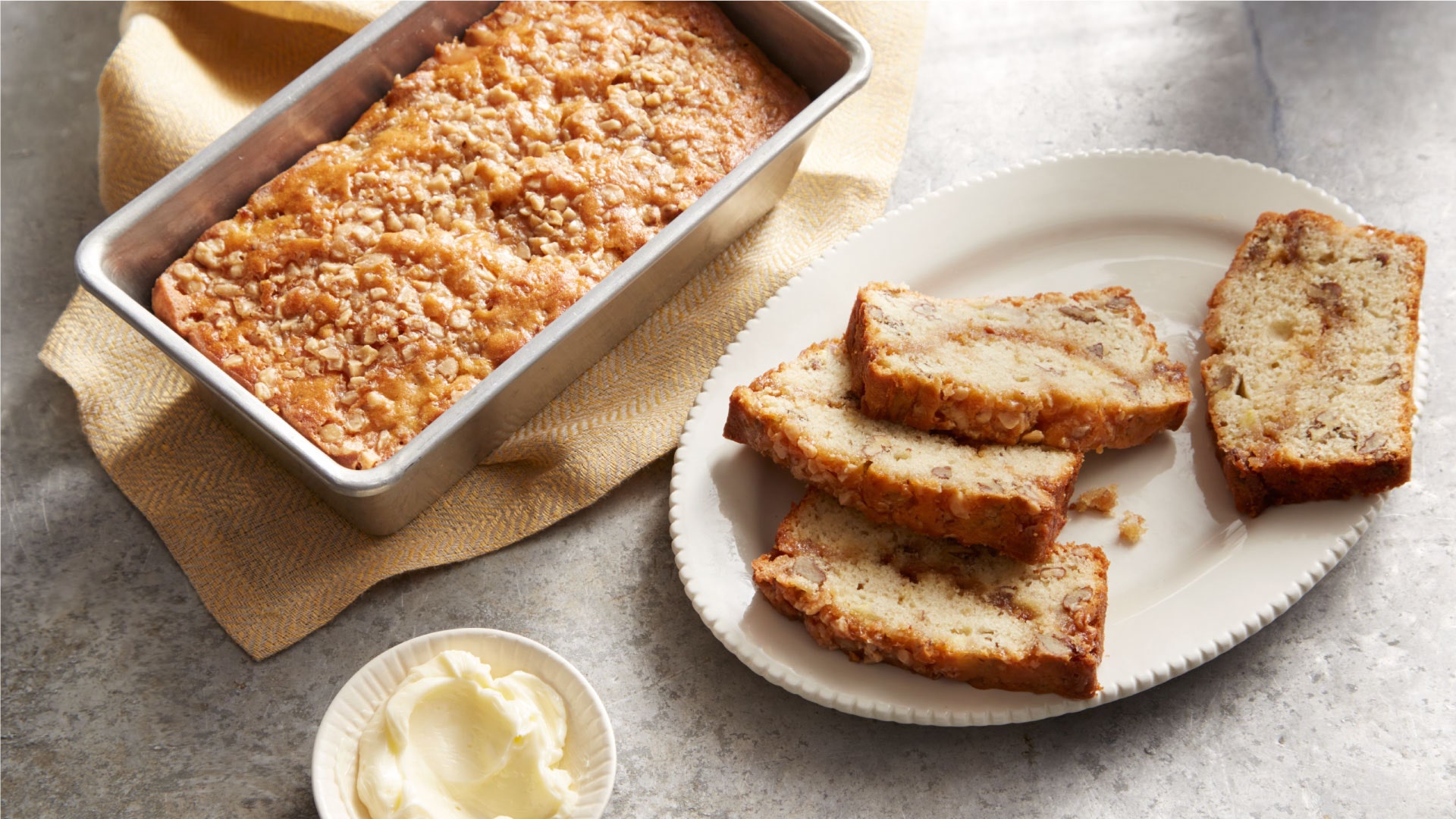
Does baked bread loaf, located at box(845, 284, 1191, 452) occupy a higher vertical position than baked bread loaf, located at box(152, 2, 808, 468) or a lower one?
lower

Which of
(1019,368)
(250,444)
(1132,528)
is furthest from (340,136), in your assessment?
(1132,528)

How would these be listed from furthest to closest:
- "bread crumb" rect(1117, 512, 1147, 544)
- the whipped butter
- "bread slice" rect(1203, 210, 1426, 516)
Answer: "bread crumb" rect(1117, 512, 1147, 544) → "bread slice" rect(1203, 210, 1426, 516) → the whipped butter

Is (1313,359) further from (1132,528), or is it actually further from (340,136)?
(340,136)

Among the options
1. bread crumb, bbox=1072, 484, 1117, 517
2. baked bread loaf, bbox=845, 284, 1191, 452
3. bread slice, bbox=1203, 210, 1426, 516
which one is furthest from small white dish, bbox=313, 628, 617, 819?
bread slice, bbox=1203, 210, 1426, 516

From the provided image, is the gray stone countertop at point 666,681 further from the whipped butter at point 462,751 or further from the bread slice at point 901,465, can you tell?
the bread slice at point 901,465

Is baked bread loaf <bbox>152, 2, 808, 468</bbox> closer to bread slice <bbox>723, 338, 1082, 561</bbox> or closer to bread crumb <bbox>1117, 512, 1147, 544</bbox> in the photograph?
bread slice <bbox>723, 338, 1082, 561</bbox>

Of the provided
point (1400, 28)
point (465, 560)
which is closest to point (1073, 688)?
point (465, 560)
